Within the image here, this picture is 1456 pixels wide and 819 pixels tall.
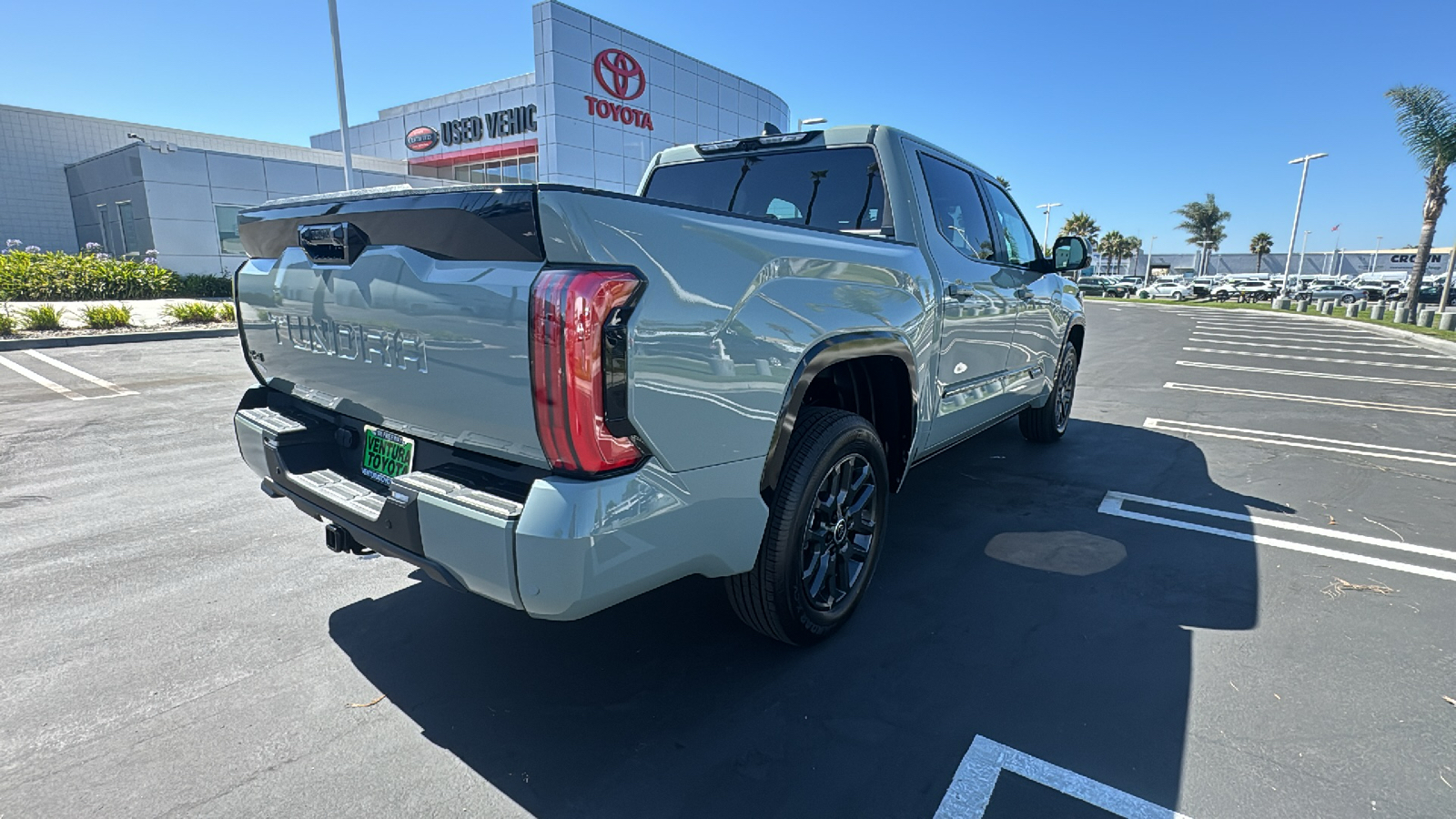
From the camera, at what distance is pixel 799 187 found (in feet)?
12.0

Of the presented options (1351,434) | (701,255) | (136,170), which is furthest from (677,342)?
(136,170)

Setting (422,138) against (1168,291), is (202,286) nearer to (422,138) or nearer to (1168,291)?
(422,138)

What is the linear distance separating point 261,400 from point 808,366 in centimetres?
225

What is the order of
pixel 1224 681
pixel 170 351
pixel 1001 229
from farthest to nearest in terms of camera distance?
pixel 170 351 < pixel 1001 229 < pixel 1224 681

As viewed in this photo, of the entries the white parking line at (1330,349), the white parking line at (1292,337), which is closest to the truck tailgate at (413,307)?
the white parking line at (1330,349)

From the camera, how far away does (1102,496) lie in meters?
4.59

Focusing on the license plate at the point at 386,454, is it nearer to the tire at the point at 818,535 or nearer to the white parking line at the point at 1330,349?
the tire at the point at 818,535

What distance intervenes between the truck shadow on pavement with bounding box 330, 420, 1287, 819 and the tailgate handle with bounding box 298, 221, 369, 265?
1.45m

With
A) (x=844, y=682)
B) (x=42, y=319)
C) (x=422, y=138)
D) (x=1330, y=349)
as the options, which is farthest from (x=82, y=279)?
(x=1330, y=349)

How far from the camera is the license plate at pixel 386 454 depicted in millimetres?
2273

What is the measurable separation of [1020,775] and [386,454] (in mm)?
2195

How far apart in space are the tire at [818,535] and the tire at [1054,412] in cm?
322

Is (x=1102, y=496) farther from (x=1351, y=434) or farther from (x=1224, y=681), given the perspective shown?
(x=1351, y=434)

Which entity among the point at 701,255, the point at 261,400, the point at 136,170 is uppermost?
the point at 136,170
